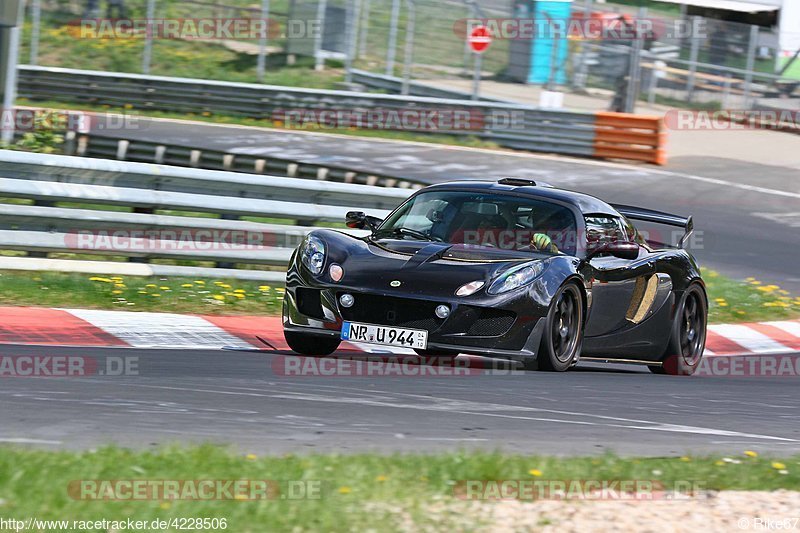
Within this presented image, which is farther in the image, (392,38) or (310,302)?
(392,38)

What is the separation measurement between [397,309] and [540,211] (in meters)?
1.45

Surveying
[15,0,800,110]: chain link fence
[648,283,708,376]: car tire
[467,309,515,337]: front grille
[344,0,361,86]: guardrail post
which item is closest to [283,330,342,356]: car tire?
[467,309,515,337]: front grille

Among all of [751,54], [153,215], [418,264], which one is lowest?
[153,215]

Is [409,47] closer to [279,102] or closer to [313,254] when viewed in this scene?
[279,102]

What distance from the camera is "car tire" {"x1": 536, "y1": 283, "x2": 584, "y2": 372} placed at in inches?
301

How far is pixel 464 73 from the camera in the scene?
1008 inches

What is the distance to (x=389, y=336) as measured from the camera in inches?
293

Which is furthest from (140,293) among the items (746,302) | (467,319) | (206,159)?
(206,159)

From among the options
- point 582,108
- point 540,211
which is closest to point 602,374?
point 540,211

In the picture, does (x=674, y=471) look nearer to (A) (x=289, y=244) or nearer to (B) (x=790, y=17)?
(A) (x=289, y=244)

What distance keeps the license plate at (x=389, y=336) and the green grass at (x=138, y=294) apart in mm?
2662

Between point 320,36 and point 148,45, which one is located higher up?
point 320,36

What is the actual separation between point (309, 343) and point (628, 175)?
14040 millimetres

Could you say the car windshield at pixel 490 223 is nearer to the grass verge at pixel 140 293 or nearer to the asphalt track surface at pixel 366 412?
the asphalt track surface at pixel 366 412
